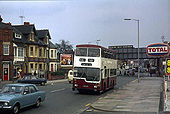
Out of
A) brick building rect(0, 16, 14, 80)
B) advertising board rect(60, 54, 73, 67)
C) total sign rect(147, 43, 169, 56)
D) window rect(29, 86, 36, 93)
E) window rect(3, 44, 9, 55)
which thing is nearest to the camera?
window rect(29, 86, 36, 93)

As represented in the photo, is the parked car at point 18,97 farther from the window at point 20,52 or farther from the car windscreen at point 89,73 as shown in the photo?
the window at point 20,52

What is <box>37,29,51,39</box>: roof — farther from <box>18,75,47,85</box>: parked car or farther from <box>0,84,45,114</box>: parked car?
<box>0,84,45,114</box>: parked car

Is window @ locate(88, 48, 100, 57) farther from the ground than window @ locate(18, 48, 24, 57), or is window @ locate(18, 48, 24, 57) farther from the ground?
window @ locate(18, 48, 24, 57)

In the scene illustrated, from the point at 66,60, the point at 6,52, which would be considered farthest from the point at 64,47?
the point at 6,52

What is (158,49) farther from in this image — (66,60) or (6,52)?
(66,60)

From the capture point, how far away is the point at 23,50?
4772 centimetres

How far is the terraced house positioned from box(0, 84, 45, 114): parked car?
2897cm

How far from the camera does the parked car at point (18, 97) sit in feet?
40.0

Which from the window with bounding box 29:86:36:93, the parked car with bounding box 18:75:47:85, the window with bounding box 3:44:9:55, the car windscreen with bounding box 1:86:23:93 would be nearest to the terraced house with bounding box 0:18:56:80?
the window with bounding box 3:44:9:55

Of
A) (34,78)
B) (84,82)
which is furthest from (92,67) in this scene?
(34,78)

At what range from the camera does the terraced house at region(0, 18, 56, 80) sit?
42.6 meters

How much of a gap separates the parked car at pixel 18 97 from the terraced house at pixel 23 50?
28971 mm

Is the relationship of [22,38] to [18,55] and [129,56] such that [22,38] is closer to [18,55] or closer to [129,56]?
[18,55]

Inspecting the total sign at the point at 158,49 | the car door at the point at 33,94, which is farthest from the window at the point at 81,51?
the car door at the point at 33,94
